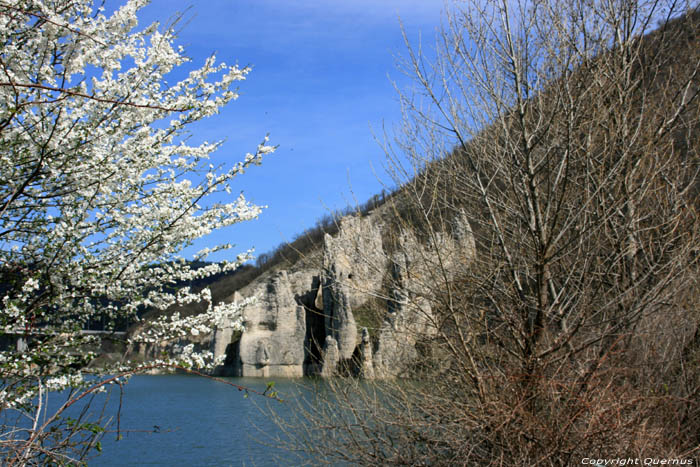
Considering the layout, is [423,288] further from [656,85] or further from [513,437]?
[656,85]

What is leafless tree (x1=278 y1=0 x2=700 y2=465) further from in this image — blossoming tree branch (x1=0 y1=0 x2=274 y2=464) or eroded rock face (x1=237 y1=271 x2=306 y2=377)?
eroded rock face (x1=237 y1=271 x2=306 y2=377)

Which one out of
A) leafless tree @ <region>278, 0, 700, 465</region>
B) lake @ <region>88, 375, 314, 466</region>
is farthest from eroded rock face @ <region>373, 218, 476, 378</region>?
Result: lake @ <region>88, 375, 314, 466</region>

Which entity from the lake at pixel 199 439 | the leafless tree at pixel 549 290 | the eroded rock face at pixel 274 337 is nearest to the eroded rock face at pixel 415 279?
the leafless tree at pixel 549 290

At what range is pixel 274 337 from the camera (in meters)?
50.4

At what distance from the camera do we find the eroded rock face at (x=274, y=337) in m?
49.4

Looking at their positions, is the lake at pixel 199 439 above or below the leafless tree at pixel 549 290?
below

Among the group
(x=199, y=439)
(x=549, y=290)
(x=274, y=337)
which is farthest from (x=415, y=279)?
(x=274, y=337)

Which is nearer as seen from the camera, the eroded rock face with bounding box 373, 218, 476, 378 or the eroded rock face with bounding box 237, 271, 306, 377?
the eroded rock face with bounding box 373, 218, 476, 378

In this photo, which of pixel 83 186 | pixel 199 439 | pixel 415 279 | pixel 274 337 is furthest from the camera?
pixel 274 337

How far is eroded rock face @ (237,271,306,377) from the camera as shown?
162ft

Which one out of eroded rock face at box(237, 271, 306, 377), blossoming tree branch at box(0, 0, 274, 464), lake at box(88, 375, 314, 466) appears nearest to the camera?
blossoming tree branch at box(0, 0, 274, 464)

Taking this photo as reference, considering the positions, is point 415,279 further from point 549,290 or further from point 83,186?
point 83,186

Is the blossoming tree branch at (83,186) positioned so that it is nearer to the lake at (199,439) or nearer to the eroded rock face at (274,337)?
the lake at (199,439)

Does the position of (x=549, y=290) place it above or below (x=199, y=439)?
above
